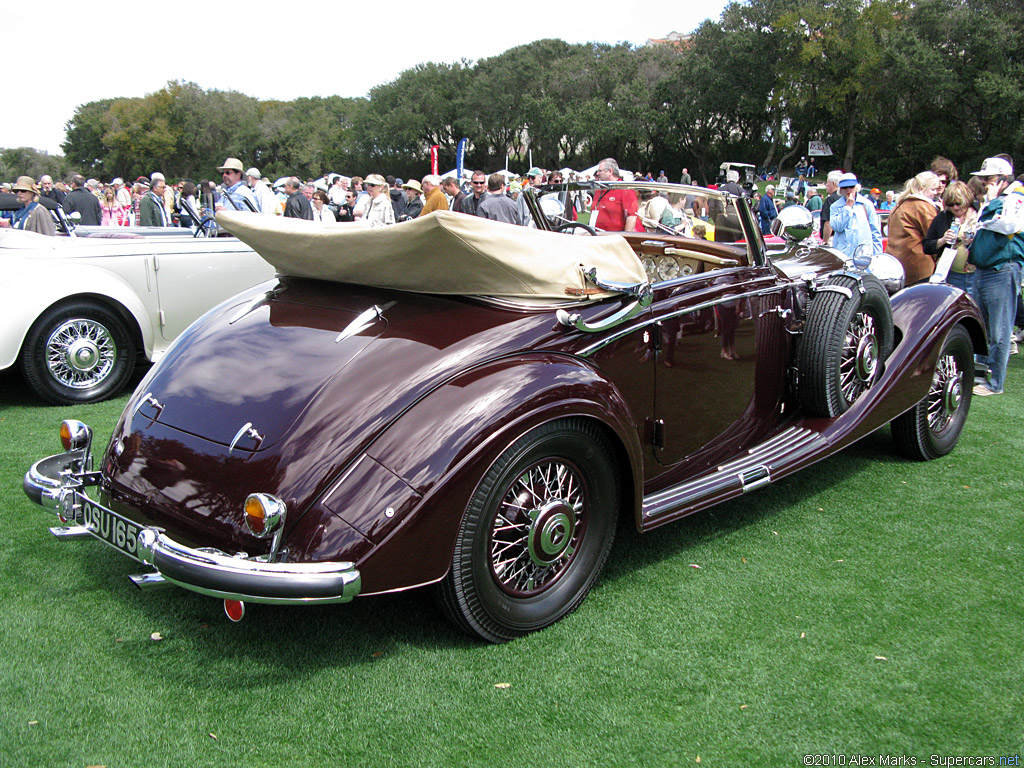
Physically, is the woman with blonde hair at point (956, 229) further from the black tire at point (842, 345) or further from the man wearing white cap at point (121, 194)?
the man wearing white cap at point (121, 194)

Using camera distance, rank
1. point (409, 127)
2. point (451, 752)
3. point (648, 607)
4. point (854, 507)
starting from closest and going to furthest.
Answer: point (451, 752) → point (648, 607) → point (854, 507) → point (409, 127)

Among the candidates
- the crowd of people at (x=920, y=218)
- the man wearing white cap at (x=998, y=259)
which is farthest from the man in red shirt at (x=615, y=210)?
the man wearing white cap at (x=998, y=259)

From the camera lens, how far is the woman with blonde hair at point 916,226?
7.29 metres

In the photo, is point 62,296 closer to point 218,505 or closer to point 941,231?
point 218,505

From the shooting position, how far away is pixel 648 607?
10.7ft

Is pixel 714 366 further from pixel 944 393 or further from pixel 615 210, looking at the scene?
pixel 944 393

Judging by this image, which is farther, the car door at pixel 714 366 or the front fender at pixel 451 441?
the car door at pixel 714 366

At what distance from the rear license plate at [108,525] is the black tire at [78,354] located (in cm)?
358

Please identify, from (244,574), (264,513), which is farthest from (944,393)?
(244,574)

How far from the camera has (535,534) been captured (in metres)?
2.91

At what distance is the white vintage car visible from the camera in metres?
5.90

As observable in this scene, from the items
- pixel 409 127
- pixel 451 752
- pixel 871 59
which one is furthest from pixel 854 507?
pixel 409 127

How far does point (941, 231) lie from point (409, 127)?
3045 inches

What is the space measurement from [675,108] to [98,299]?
192ft
